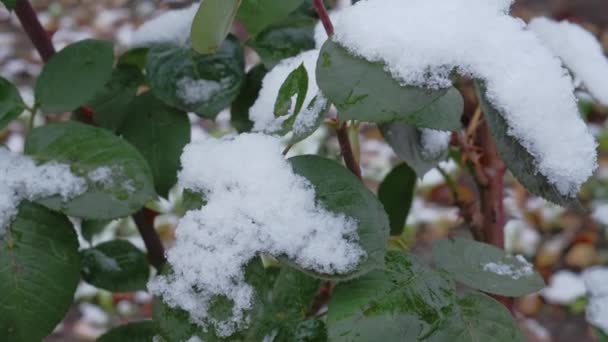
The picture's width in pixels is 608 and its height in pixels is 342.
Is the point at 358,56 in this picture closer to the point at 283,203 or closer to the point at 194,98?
the point at 283,203

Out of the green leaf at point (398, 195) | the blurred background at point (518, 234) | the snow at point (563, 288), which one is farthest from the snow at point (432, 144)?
the snow at point (563, 288)

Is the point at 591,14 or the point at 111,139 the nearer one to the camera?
the point at 111,139

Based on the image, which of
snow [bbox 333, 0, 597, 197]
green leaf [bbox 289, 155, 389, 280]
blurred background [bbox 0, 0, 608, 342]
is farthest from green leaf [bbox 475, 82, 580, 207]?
blurred background [bbox 0, 0, 608, 342]

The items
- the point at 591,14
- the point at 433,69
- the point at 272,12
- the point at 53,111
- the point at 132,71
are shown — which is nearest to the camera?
the point at 433,69

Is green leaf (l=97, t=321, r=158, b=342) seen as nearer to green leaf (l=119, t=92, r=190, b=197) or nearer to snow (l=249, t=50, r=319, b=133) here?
green leaf (l=119, t=92, r=190, b=197)

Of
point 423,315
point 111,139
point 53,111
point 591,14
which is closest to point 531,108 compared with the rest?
point 423,315
